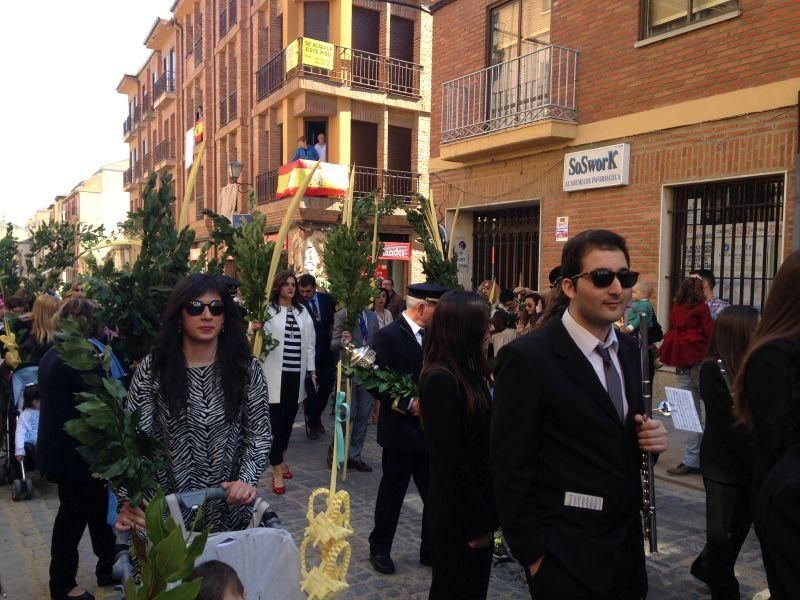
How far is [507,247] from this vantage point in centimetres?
1242

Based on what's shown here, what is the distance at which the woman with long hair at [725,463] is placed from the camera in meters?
3.47

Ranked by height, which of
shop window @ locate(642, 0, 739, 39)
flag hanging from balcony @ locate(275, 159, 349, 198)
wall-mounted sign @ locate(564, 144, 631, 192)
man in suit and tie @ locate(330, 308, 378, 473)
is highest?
shop window @ locate(642, 0, 739, 39)

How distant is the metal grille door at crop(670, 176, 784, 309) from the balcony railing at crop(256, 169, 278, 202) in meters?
15.4

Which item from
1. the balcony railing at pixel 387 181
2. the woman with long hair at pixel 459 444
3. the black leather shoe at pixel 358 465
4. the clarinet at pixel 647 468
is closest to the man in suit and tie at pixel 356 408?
the black leather shoe at pixel 358 465

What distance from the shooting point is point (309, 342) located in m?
6.57

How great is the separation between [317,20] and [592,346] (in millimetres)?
21292

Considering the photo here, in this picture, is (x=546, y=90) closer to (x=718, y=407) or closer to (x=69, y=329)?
(x=718, y=407)

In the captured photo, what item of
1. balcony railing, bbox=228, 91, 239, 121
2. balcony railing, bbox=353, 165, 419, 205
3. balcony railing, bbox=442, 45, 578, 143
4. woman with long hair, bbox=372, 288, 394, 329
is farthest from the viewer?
balcony railing, bbox=228, 91, 239, 121

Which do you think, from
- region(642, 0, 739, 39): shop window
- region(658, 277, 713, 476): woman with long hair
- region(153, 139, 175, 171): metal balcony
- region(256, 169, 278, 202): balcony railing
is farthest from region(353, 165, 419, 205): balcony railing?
region(153, 139, 175, 171): metal balcony

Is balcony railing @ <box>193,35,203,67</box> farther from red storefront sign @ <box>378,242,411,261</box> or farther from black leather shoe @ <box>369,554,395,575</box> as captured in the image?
black leather shoe @ <box>369,554,395,575</box>

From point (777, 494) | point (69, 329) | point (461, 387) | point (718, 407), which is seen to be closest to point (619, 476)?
point (777, 494)

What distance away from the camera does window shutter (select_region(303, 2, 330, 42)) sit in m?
21.4

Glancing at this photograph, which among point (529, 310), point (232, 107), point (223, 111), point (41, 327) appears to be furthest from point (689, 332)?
point (223, 111)

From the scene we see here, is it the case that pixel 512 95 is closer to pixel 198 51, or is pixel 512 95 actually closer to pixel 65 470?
pixel 65 470
